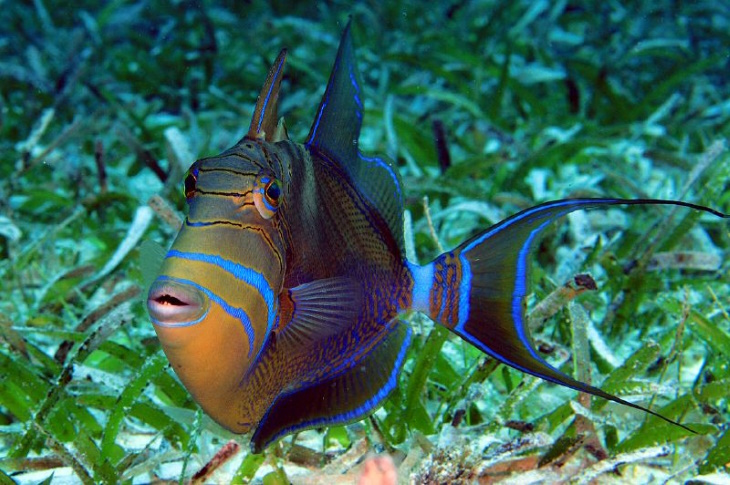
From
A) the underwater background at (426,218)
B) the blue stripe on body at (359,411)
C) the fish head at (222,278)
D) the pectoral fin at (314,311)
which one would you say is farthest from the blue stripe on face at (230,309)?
the underwater background at (426,218)

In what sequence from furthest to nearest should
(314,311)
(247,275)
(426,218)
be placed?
(426,218) < (314,311) < (247,275)

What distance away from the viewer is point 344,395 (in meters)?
1.57

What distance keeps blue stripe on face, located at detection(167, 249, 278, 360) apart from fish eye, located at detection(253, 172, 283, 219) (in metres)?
0.14

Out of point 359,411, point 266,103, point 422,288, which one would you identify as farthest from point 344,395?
point 266,103

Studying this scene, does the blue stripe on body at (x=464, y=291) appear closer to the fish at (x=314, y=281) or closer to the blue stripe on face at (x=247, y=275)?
Result: the fish at (x=314, y=281)

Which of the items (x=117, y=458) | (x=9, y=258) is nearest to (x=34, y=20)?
(x=9, y=258)

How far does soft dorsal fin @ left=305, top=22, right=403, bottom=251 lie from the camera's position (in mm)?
1689

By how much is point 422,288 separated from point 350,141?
46 cm

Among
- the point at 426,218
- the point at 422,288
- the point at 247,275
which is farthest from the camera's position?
the point at 426,218

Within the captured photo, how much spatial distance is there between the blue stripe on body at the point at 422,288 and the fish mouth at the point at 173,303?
0.71m

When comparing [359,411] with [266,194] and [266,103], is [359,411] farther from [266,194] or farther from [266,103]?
Result: [266,103]

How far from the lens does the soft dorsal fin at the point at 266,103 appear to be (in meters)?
1.50

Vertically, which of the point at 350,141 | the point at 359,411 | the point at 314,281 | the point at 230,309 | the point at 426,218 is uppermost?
the point at 426,218

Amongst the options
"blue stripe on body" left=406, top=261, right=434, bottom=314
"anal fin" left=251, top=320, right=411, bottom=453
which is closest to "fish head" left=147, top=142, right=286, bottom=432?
"anal fin" left=251, top=320, right=411, bottom=453
